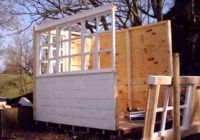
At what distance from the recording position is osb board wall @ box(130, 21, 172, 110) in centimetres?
930

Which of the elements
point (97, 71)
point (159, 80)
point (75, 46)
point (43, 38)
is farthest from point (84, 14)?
point (159, 80)

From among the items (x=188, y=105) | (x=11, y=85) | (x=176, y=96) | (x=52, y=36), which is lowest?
(x=11, y=85)

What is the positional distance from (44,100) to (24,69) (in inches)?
721

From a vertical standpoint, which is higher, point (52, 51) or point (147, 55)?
point (52, 51)

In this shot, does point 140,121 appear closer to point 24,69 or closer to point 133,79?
point 133,79

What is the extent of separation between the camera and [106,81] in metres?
8.52

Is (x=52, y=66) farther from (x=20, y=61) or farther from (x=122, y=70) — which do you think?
(x=20, y=61)

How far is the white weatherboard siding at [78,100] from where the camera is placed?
852 cm

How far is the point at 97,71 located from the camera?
8.77 meters

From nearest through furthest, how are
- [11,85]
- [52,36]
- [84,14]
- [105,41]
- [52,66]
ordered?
[84,14]
[52,66]
[105,41]
[52,36]
[11,85]

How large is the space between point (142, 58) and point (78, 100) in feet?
7.24

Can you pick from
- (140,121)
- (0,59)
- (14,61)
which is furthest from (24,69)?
(140,121)

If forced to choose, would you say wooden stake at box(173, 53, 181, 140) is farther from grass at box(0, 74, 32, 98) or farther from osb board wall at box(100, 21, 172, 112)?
grass at box(0, 74, 32, 98)

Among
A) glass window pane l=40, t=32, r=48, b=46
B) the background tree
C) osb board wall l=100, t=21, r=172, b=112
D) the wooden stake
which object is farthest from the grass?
the wooden stake
